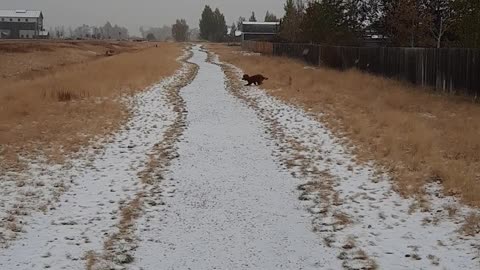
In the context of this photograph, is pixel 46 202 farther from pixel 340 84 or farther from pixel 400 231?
pixel 340 84

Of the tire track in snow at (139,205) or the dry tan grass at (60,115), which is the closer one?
the tire track in snow at (139,205)

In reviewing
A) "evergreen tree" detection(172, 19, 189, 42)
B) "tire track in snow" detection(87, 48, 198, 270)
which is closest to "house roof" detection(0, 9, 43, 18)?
"evergreen tree" detection(172, 19, 189, 42)

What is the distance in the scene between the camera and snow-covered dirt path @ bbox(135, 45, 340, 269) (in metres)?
5.29

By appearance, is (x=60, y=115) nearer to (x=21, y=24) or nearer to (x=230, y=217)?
(x=230, y=217)

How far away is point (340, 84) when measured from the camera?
23.1m

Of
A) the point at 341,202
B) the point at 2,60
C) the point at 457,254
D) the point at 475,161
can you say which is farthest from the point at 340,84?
the point at 2,60

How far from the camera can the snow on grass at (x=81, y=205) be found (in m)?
5.32

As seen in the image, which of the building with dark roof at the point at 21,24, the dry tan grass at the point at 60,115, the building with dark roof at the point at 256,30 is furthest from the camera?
the building with dark roof at the point at 21,24

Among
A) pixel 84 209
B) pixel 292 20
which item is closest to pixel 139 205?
pixel 84 209

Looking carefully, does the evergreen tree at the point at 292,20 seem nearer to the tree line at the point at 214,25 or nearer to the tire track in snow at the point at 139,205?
the tire track in snow at the point at 139,205

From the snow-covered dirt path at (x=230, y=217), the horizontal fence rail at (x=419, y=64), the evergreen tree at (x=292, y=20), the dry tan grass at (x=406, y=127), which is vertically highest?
the evergreen tree at (x=292, y=20)

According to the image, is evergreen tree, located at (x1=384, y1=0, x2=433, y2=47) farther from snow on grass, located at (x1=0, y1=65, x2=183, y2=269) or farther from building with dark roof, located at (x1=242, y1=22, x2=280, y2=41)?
building with dark roof, located at (x1=242, y1=22, x2=280, y2=41)

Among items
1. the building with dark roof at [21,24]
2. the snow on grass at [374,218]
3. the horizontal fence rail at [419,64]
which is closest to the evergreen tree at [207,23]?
the building with dark roof at [21,24]

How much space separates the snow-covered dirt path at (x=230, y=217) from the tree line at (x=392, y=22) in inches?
583
